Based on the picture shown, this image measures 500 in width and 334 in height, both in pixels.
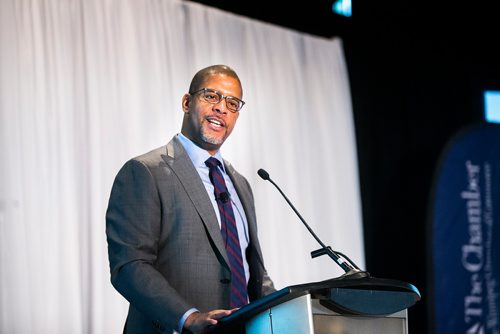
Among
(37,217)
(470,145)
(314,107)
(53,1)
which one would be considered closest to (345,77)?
(314,107)

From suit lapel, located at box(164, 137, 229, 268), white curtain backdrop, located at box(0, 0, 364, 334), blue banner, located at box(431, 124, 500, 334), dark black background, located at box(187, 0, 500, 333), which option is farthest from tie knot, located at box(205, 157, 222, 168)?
blue banner, located at box(431, 124, 500, 334)

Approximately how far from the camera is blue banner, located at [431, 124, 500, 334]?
4.44 metres

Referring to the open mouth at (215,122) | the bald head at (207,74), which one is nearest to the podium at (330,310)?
the open mouth at (215,122)

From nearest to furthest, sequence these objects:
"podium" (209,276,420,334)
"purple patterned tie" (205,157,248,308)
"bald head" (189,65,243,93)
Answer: "podium" (209,276,420,334) → "purple patterned tie" (205,157,248,308) → "bald head" (189,65,243,93)

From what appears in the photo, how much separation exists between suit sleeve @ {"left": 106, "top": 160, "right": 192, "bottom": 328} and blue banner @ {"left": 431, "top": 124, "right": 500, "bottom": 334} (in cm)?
260

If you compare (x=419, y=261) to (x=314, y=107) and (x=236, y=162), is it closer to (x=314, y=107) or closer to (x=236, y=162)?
(x=314, y=107)

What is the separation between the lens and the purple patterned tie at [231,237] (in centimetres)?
245

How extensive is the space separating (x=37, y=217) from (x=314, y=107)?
6.69 ft

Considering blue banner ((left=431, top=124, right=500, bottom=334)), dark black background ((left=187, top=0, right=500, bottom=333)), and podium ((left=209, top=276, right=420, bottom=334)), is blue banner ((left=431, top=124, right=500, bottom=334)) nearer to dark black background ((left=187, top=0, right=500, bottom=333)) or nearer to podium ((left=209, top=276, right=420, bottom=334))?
dark black background ((left=187, top=0, right=500, bottom=333))

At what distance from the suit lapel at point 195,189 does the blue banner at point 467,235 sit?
7.91 feet

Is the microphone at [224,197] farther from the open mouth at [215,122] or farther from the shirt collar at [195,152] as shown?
the open mouth at [215,122]

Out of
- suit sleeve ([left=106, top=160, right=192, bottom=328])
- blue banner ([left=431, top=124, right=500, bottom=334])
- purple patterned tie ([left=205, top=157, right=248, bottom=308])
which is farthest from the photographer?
blue banner ([left=431, top=124, right=500, bottom=334])

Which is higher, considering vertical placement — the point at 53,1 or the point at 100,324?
the point at 53,1

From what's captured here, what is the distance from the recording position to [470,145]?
4699 millimetres
